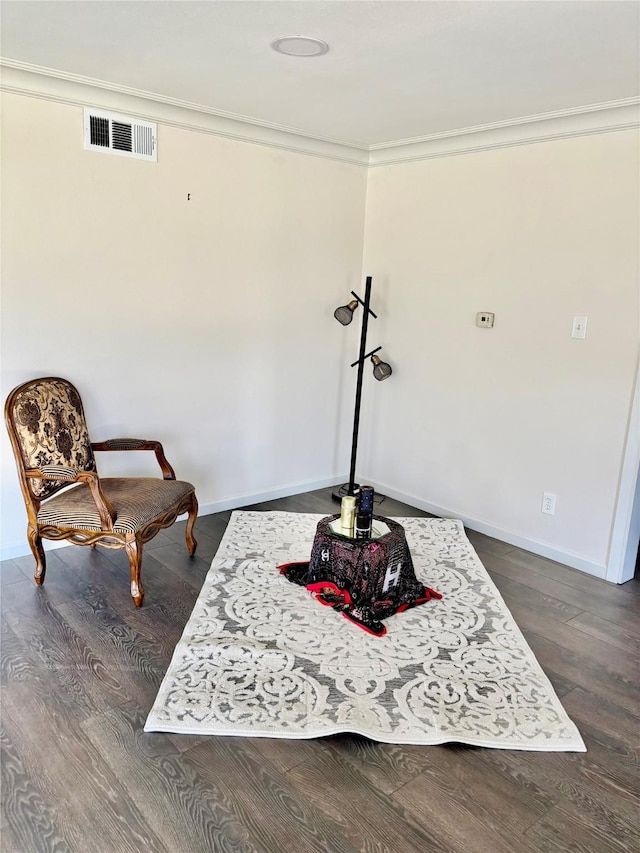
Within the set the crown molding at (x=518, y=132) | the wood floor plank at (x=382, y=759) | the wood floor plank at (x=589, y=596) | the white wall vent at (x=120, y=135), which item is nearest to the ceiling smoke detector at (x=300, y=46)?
the white wall vent at (x=120, y=135)

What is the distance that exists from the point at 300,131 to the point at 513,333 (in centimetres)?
177

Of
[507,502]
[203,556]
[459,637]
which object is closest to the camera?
[459,637]

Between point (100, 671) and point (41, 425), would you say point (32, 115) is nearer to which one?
point (41, 425)

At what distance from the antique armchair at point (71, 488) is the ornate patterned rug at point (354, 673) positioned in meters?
0.43

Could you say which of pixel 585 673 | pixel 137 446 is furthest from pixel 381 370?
pixel 585 673

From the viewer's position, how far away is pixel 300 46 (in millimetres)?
2508

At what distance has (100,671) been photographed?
251 cm

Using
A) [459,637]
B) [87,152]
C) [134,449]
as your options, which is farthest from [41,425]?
[459,637]

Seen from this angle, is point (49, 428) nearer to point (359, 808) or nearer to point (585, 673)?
point (359, 808)

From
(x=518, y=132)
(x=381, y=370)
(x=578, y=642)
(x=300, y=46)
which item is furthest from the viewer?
(x=381, y=370)

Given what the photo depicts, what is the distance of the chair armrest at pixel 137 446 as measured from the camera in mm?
3430

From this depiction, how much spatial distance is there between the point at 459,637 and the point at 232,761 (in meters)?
1.16

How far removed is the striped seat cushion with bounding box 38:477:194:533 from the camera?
9.81ft

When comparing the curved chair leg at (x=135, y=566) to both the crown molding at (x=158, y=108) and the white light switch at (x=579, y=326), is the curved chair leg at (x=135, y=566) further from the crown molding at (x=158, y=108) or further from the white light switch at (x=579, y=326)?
the white light switch at (x=579, y=326)
